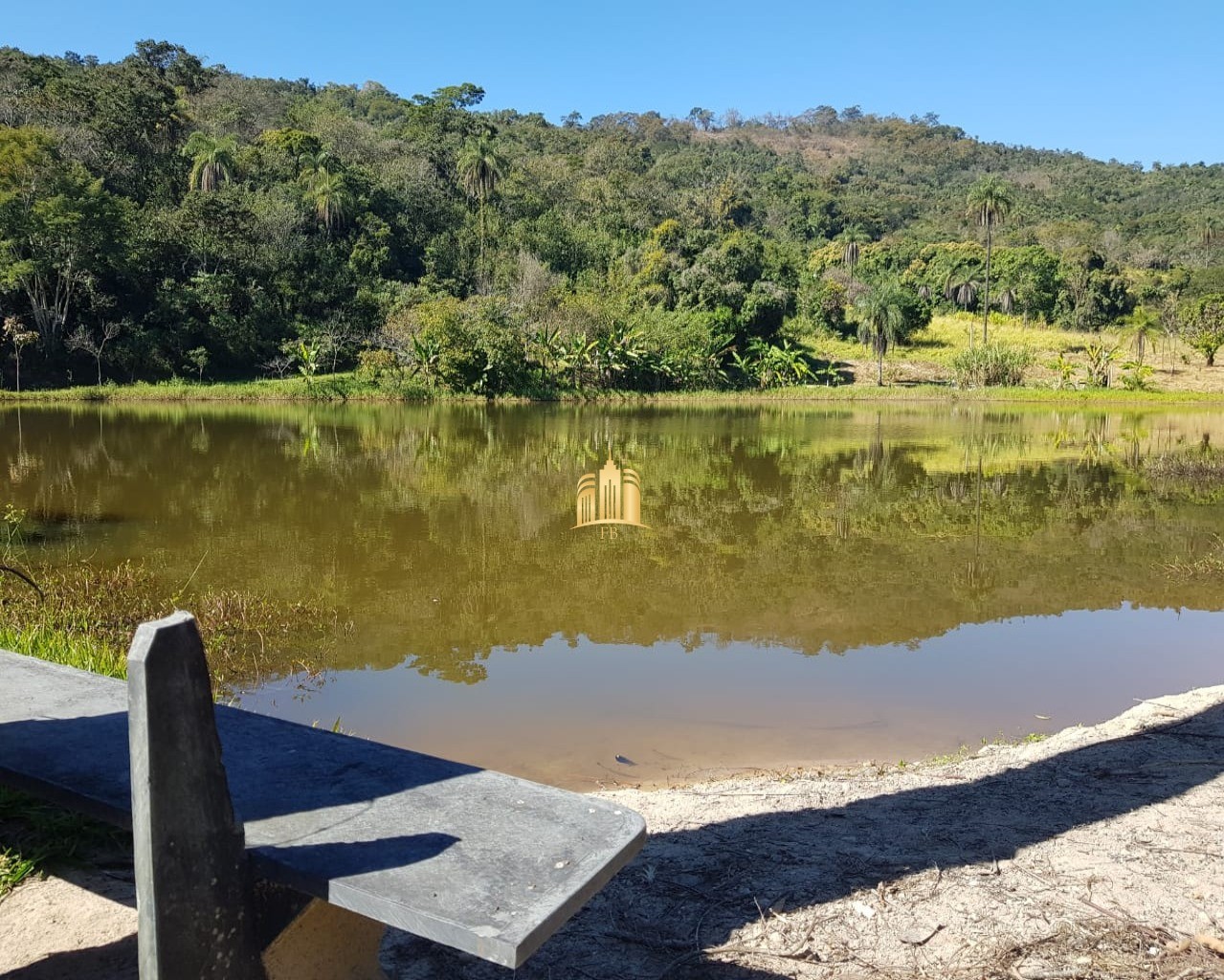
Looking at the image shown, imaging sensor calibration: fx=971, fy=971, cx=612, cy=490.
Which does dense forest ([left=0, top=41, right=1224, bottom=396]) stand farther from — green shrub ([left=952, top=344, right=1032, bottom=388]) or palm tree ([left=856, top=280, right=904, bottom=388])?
green shrub ([left=952, top=344, right=1032, bottom=388])

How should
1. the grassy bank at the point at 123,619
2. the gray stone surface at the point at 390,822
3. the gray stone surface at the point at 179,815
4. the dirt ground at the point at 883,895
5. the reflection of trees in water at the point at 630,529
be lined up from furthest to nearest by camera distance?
the reflection of trees in water at the point at 630,529 < the grassy bank at the point at 123,619 < the dirt ground at the point at 883,895 < the gray stone surface at the point at 390,822 < the gray stone surface at the point at 179,815

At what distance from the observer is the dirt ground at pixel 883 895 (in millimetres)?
2379

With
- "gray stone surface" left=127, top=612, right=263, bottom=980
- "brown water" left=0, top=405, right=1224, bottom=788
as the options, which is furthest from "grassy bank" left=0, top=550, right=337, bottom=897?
"gray stone surface" left=127, top=612, right=263, bottom=980

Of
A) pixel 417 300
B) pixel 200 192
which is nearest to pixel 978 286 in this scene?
pixel 417 300

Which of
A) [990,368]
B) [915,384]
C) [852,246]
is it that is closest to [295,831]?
[990,368]

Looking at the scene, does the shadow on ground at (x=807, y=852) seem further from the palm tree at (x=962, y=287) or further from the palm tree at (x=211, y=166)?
the palm tree at (x=962, y=287)

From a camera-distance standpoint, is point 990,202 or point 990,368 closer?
point 990,368

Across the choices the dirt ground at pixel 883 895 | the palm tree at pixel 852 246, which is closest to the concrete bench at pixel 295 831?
the dirt ground at pixel 883 895

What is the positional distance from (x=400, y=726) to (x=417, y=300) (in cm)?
3540

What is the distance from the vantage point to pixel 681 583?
872 cm

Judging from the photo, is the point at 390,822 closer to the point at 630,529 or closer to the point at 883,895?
the point at 883,895

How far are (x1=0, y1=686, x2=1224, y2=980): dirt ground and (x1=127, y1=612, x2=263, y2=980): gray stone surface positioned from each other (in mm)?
1055

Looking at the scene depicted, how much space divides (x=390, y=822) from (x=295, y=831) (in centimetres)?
15

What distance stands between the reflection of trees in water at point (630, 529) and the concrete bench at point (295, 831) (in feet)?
14.3
